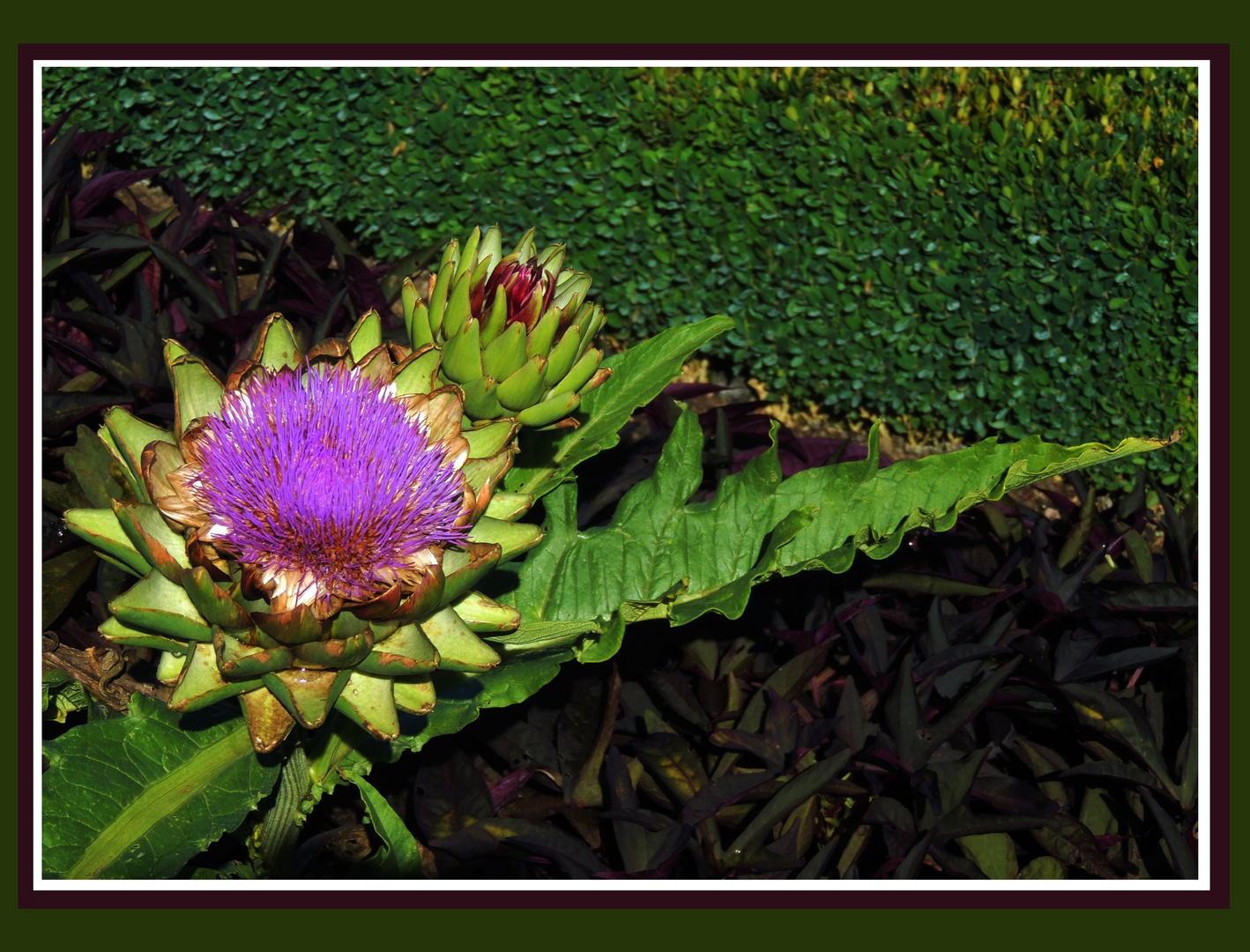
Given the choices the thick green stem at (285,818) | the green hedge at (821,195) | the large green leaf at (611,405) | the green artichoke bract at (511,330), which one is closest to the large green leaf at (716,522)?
the large green leaf at (611,405)

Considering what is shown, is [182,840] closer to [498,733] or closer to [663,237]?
[498,733]

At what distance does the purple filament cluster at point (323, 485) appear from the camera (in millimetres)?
1196

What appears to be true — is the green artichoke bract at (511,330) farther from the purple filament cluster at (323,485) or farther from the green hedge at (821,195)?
the green hedge at (821,195)

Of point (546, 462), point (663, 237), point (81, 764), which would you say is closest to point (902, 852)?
point (546, 462)

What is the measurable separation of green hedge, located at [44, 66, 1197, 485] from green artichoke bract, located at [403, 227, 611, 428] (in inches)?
70.8

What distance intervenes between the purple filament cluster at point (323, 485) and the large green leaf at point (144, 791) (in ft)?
1.28

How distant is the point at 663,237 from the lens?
3.35 m

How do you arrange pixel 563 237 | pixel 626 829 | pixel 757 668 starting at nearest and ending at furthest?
pixel 626 829 → pixel 757 668 → pixel 563 237

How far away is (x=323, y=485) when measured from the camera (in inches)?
47.1

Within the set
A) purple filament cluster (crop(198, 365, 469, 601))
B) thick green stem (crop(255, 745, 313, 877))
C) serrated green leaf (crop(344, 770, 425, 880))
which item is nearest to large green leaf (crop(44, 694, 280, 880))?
thick green stem (crop(255, 745, 313, 877))

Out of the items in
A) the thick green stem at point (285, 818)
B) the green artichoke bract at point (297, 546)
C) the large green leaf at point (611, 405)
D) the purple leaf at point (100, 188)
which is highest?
the purple leaf at point (100, 188)

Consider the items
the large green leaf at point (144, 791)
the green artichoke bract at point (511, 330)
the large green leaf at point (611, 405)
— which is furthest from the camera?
the large green leaf at point (611, 405)

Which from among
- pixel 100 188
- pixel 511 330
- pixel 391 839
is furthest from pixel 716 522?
pixel 100 188

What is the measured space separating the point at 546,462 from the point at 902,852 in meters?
0.79
